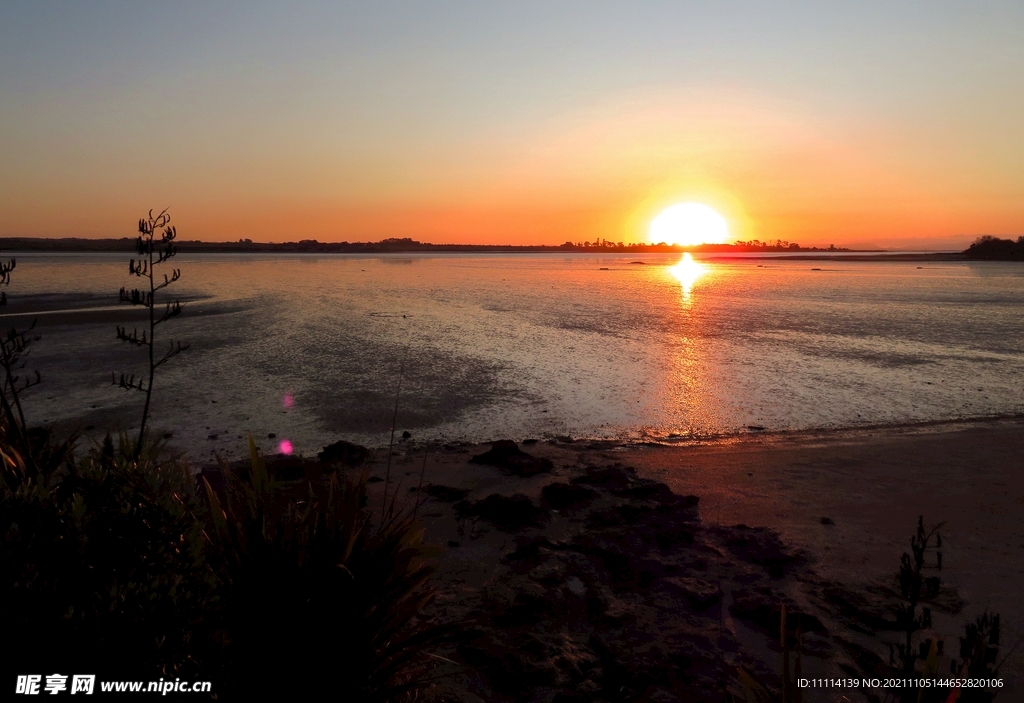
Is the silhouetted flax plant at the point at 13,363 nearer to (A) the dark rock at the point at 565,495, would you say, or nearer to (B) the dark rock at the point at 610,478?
(A) the dark rock at the point at 565,495

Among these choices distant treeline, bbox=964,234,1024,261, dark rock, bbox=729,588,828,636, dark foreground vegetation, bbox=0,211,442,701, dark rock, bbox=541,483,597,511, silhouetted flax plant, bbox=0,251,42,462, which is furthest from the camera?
distant treeline, bbox=964,234,1024,261

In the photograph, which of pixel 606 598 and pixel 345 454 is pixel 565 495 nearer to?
pixel 606 598

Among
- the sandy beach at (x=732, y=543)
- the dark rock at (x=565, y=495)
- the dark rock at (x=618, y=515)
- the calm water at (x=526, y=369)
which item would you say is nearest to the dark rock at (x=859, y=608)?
the sandy beach at (x=732, y=543)

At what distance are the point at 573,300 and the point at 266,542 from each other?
26009 millimetres

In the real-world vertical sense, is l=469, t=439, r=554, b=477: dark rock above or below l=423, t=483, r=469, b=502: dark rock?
above

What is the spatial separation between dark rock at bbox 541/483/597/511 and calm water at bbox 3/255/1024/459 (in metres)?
2.35

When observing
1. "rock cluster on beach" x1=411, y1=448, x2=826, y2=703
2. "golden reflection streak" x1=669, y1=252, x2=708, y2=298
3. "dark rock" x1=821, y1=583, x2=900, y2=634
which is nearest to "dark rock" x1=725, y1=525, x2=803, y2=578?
"rock cluster on beach" x1=411, y1=448, x2=826, y2=703

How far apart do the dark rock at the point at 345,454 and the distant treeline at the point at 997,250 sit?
3730 inches

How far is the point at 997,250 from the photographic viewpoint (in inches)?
3125

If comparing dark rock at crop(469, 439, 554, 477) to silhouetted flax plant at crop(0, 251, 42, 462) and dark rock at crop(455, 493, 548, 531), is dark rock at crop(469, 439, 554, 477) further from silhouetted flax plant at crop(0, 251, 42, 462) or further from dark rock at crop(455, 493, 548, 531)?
silhouetted flax plant at crop(0, 251, 42, 462)

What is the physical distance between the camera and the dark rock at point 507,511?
16.9ft

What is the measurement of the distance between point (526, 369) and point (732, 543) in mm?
7717

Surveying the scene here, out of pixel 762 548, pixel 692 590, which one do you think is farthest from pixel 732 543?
pixel 692 590

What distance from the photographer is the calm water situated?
342 inches
